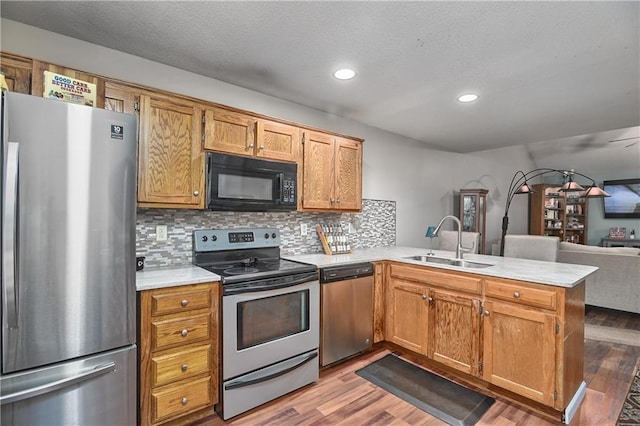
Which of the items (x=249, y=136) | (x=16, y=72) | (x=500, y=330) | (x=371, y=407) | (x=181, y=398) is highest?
(x=16, y=72)

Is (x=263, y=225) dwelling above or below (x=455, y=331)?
above

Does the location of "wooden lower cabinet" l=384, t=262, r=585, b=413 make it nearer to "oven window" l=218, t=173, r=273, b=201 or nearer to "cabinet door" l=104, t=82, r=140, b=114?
"oven window" l=218, t=173, r=273, b=201

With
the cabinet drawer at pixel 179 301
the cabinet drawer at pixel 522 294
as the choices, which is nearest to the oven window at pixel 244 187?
the cabinet drawer at pixel 179 301

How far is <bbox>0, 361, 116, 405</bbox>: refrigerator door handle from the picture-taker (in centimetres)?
132

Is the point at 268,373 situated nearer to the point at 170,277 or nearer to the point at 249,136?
the point at 170,277

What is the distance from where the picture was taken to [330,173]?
9.88 feet

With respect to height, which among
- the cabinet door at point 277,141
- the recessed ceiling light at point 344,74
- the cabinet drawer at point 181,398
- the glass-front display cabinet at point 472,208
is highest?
the recessed ceiling light at point 344,74

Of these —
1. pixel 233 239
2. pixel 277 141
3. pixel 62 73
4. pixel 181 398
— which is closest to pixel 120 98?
pixel 62 73

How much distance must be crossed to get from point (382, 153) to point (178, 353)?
314 centimetres

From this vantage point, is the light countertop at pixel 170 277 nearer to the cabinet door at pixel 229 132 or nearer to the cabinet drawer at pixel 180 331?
the cabinet drawer at pixel 180 331

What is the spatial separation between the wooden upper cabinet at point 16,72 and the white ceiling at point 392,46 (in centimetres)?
32

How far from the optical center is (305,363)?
2348mm

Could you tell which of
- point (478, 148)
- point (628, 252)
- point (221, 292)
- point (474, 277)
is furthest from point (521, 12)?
point (628, 252)

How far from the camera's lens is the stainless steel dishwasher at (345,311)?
8.34ft
